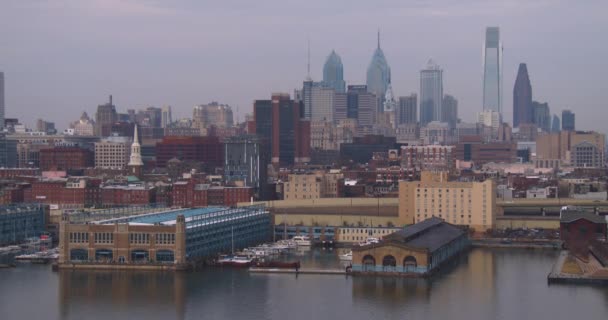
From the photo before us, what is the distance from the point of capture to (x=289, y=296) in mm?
22875

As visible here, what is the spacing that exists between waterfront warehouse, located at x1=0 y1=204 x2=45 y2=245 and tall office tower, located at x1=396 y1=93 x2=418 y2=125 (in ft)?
319

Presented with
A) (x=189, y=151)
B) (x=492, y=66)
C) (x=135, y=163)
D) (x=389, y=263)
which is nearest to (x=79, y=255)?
(x=389, y=263)

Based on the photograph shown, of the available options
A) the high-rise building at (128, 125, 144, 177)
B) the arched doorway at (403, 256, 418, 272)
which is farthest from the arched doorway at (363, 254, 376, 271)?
the high-rise building at (128, 125, 144, 177)

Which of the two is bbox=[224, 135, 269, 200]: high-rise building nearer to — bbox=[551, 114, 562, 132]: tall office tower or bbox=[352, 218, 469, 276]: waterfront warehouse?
bbox=[352, 218, 469, 276]: waterfront warehouse

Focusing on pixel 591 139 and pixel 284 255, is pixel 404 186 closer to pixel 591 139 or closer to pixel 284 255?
pixel 284 255

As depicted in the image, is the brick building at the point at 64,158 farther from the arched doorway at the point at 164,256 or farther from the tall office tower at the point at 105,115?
the arched doorway at the point at 164,256

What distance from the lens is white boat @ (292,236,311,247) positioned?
1252 inches

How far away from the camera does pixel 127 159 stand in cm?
6869

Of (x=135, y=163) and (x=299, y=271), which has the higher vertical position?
(x=135, y=163)

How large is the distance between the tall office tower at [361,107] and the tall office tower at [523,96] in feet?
87.7

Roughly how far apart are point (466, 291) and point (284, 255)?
22.8 ft

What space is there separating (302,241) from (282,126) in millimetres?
43134

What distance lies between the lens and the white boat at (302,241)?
31812 millimetres

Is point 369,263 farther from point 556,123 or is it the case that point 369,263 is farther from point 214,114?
point 556,123
